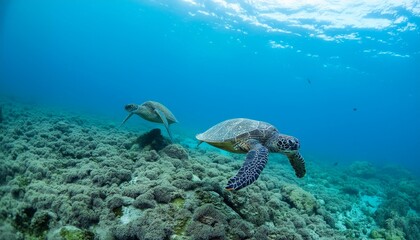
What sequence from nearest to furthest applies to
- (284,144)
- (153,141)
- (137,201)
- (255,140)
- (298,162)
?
(137,201) < (284,144) < (255,140) < (298,162) < (153,141)

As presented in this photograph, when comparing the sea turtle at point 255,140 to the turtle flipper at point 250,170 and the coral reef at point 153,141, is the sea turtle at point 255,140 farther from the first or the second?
the coral reef at point 153,141

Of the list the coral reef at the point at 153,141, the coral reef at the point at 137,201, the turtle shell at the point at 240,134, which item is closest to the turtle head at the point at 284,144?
the turtle shell at the point at 240,134

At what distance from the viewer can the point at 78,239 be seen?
11.7ft

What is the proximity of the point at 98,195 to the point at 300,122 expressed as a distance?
176m

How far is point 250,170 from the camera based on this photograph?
169 inches

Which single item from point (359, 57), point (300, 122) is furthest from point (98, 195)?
point (300, 122)

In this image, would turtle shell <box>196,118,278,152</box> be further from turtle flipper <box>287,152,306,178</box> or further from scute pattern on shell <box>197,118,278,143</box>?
turtle flipper <box>287,152,306,178</box>

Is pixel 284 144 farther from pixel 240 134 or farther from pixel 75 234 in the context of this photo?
pixel 75 234

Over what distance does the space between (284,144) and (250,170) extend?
1.46 meters

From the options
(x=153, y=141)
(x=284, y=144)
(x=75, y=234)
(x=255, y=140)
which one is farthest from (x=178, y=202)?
(x=153, y=141)

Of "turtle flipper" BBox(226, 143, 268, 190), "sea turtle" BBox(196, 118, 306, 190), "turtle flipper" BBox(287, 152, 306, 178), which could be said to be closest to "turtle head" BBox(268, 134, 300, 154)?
"sea turtle" BBox(196, 118, 306, 190)

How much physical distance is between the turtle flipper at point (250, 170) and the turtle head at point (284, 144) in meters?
0.50

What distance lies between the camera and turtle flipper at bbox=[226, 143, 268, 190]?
395 centimetres

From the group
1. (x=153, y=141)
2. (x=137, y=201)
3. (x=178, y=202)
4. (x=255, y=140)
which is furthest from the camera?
(x=153, y=141)
